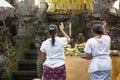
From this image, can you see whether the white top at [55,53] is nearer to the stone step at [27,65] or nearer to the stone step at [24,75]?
the stone step at [24,75]

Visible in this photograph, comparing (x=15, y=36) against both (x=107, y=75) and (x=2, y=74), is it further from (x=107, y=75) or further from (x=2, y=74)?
(x=107, y=75)

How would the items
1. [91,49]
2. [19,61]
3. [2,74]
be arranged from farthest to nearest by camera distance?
[19,61] < [2,74] < [91,49]

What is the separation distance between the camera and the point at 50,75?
7.44 meters

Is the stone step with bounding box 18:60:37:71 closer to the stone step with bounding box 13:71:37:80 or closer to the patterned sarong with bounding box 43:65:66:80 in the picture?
the stone step with bounding box 13:71:37:80

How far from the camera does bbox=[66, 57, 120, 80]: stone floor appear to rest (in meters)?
9.25

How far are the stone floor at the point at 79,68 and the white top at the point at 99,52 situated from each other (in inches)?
79.2

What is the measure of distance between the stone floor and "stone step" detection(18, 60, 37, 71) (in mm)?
4079

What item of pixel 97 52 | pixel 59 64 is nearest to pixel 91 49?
pixel 97 52

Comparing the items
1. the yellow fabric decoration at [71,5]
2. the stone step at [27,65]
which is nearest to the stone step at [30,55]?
the stone step at [27,65]

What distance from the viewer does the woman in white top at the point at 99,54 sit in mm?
7199

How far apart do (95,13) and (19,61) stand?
2.94 meters

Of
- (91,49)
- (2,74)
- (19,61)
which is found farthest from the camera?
(19,61)

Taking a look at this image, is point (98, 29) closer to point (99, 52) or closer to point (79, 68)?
point (99, 52)

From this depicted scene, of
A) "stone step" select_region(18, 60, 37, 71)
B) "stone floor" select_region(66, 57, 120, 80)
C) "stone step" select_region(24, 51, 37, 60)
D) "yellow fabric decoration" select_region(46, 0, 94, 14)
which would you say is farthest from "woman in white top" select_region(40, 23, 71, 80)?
"stone step" select_region(24, 51, 37, 60)
